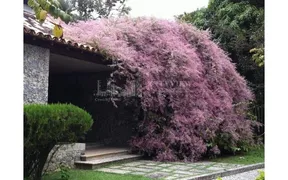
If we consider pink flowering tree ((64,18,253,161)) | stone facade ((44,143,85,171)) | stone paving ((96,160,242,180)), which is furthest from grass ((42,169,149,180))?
pink flowering tree ((64,18,253,161))

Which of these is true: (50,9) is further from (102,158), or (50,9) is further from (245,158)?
(245,158)

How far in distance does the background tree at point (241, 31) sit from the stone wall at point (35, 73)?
7773 mm

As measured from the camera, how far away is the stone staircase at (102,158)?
7.73m

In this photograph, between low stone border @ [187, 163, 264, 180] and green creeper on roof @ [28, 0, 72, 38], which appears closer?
green creeper on roof @ [28, 0, 72, 38]

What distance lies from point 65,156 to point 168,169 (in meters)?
2.28

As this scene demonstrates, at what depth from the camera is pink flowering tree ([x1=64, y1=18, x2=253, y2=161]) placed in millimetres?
9102

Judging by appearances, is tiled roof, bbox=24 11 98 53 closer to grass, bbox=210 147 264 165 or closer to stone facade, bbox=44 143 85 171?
stone facade, bbox=44 143 85 171

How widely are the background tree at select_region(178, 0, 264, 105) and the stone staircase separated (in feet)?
20.0

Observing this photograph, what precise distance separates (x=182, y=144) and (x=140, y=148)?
1137 mm

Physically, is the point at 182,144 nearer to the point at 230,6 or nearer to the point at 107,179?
the point at 107,179

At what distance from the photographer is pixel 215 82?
10805 millimetres

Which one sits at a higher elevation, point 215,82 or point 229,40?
point 229,40
